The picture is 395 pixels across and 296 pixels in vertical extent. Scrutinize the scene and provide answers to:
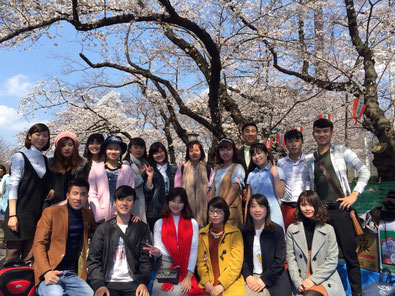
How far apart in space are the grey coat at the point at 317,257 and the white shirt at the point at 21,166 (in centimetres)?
303

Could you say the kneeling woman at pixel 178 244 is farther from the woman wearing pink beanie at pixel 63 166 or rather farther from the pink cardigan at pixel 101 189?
A: the woman wearing pink beanie at pixel 63 166

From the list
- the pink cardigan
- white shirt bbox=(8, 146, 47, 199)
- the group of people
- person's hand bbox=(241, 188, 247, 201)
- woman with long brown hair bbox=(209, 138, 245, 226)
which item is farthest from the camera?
person's hand bbox=(241, 188, 247, 201)

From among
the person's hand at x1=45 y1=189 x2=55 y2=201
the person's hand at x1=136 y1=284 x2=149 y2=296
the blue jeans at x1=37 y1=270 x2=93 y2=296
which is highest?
the person's hand at x1=45 y1=189 x2=55 y2=201

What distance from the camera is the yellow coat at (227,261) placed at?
3.13 metres

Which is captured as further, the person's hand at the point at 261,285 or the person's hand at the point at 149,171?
the person's hand at the point at 149,171

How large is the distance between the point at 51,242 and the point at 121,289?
873mm

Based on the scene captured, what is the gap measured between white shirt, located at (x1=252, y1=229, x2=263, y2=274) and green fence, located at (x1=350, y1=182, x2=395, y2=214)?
7.09 ft

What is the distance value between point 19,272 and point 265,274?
99.7 inches

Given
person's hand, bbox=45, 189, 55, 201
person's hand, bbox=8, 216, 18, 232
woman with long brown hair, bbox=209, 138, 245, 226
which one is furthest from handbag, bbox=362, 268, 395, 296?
person's hand, bbox=8, 216, 18, 232

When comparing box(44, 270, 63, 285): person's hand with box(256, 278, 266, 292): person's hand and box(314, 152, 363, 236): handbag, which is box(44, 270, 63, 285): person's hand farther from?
box(314, 152, 363, 236): handbag

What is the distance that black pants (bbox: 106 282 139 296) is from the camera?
9.73 ft

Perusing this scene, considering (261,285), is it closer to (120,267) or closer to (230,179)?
(230,179)

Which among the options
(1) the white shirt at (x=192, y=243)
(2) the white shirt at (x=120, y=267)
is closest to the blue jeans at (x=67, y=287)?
(2) the white shirt at (x=120, y=267)

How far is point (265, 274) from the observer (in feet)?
10.3
